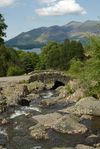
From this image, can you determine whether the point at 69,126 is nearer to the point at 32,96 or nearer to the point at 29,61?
the point at 32,96

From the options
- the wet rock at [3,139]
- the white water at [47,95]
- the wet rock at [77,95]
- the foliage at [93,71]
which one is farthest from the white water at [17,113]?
the white water at [47,95]

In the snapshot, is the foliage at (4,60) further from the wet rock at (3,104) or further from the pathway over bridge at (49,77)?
the wet rock at (3,104)

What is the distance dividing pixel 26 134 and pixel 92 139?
642 cm

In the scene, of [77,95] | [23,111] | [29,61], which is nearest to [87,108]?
[23,111]

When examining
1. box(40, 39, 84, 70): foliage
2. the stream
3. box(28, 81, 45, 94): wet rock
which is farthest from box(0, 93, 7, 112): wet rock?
box(40, 39, 84, 70): foliage

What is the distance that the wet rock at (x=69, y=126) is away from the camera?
1543 inches

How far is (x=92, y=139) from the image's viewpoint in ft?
119

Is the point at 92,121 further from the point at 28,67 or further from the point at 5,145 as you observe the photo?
the point at 28,67

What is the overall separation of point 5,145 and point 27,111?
1607cm

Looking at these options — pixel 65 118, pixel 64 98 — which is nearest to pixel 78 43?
pixel 64 98

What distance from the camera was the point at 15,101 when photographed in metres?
56.7

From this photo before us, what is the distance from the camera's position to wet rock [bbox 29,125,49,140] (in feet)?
122

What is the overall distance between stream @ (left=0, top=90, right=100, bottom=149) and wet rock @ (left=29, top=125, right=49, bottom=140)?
0.39 meters

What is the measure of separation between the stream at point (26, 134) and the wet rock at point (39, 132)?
15.5 inches
